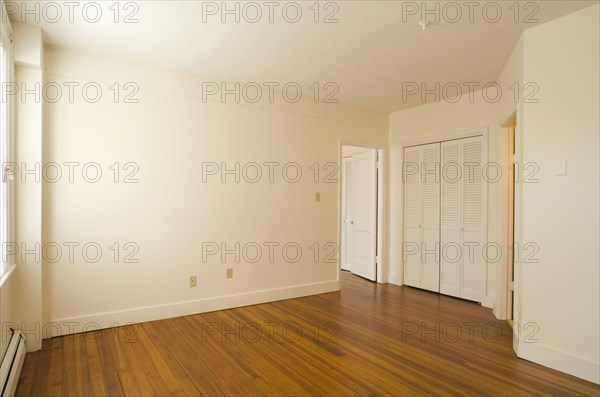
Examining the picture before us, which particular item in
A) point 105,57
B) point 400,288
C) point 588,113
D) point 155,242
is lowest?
point 400,288

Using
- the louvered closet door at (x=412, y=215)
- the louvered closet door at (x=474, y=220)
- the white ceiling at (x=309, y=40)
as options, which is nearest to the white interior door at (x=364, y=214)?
the louvered closet door at (x=412, y=215)

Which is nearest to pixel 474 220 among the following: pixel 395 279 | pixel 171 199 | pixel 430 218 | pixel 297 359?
pixel 430 218

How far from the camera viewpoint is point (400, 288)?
16.5ft

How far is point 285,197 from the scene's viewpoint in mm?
4453

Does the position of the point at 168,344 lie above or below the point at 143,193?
below

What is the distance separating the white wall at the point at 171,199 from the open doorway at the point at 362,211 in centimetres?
96

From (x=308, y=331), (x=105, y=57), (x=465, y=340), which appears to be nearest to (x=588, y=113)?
(x=465, y=340)

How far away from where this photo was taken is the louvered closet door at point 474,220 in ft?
13.9

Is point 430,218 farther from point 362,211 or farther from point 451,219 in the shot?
point 362,211

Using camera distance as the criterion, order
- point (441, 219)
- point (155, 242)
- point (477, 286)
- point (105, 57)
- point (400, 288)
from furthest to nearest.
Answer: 1. point (400, 288)
2. point (441, 219)
3. point (477, 286)
4. point (155, 242)
5. point (105, 57)

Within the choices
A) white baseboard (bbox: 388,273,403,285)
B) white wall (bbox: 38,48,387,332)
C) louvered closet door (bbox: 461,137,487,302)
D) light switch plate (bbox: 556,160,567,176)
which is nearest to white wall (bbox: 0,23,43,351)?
white wall (bbox: 38,48,387,332)

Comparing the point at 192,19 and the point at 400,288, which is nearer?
the point at 192,19

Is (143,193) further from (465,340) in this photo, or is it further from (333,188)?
(465,340)

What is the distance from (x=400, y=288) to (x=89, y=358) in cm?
385
